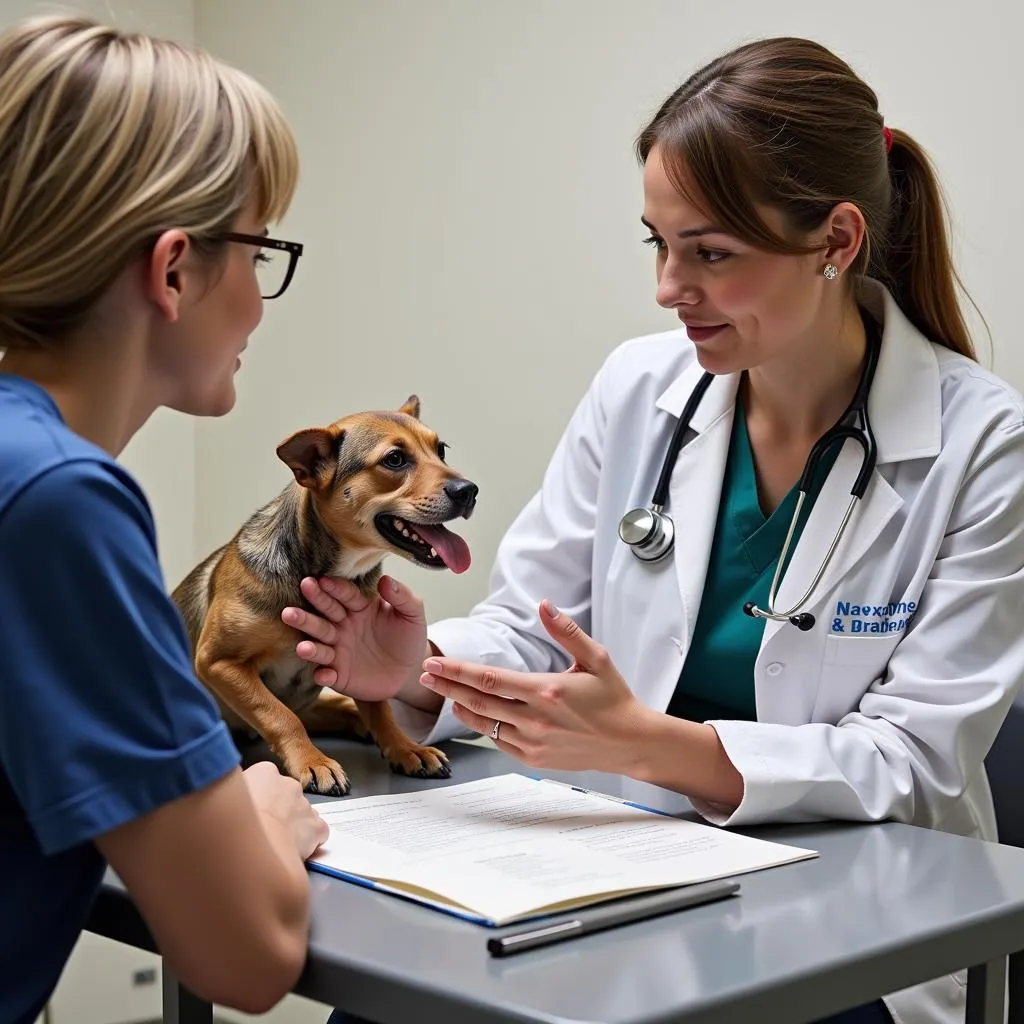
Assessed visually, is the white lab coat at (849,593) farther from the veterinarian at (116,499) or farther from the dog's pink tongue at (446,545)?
the veterinarian at (116,499)

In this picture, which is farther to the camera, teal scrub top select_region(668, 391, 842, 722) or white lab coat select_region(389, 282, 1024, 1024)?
teal scrub top select_region(668, 391, 842, 722)

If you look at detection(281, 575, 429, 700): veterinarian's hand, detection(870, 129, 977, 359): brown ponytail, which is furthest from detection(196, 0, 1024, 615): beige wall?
detection(281, 575, 429, 700): veterinarian's hand

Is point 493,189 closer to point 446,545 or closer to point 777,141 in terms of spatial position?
point 777,141

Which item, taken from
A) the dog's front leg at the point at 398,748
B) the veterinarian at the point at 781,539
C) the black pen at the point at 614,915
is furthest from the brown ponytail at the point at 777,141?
the black pen at the point at 614,915

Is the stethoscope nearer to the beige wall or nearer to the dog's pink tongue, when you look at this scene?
the dog's pink tongue

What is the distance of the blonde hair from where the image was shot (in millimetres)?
866

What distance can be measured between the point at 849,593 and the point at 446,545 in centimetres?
46

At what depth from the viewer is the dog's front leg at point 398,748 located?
1.38 m

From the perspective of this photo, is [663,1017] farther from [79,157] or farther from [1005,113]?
[1005,113]

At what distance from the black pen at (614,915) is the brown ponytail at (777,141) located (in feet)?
2.52

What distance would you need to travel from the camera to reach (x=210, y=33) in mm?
3021

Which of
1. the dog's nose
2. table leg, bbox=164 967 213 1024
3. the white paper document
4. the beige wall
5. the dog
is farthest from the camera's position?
the beige wall

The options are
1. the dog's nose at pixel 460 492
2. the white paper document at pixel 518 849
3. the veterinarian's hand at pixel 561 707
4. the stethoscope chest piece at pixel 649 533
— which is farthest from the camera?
the stethoscope chest piece at pixel 649 533

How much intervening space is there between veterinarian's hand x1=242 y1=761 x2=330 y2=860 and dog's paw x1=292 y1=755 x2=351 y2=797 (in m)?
0.16
